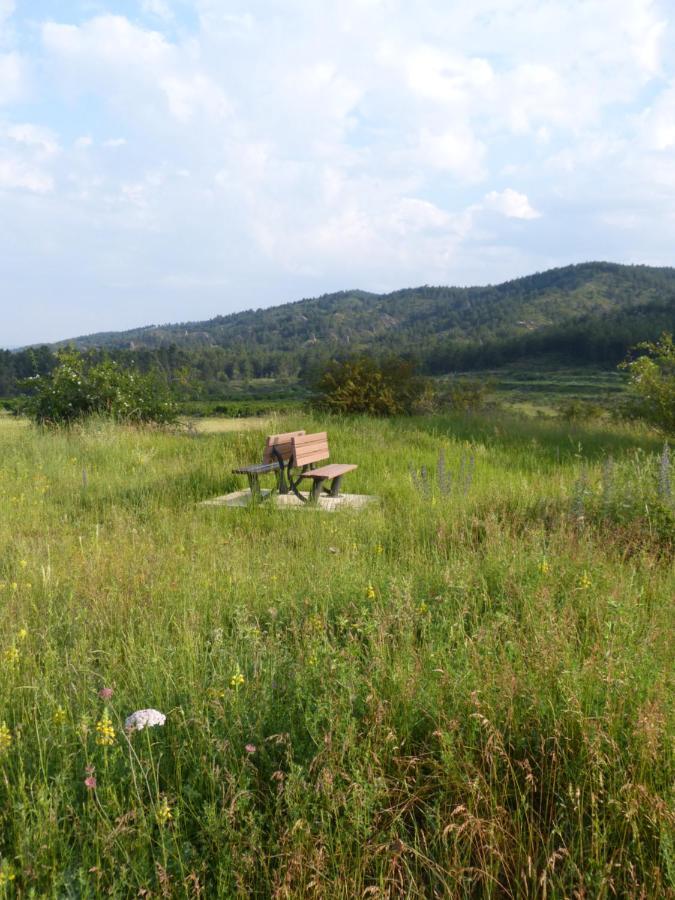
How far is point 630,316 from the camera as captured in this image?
8831 centimetres

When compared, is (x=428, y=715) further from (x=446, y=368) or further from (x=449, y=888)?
(x=446, y=368)

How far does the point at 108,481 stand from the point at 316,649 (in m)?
6.29

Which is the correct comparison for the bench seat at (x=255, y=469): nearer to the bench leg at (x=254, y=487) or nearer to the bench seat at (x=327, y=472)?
the bench leg at (x=254, y=487)

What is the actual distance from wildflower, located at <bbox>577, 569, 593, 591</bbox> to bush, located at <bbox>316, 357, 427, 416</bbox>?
12.4 meters

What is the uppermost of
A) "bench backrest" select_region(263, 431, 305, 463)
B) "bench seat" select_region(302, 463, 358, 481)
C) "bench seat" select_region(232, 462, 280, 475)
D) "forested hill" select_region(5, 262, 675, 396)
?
"forested hill" select_region(5, 262, 675, 396)

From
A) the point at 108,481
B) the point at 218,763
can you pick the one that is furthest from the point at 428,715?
the point at 108,481

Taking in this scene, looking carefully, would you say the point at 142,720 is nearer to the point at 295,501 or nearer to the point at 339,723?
the point at 339,723

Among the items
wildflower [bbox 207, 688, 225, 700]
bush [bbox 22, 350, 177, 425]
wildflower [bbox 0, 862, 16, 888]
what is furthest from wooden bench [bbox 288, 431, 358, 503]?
bush [bbox 22, 350, 177, 425]

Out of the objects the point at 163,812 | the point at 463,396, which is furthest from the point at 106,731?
the point at 463,396

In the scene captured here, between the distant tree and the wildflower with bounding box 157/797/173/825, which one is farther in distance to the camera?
the distant tree

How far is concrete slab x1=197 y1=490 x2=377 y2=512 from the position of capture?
701 cm

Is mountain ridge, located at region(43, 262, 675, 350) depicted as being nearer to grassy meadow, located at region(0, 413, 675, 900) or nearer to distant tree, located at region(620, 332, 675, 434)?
distant tree, located at region(620, 332, 675, 434)

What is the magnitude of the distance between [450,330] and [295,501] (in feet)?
429

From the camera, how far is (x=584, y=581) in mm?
3648
